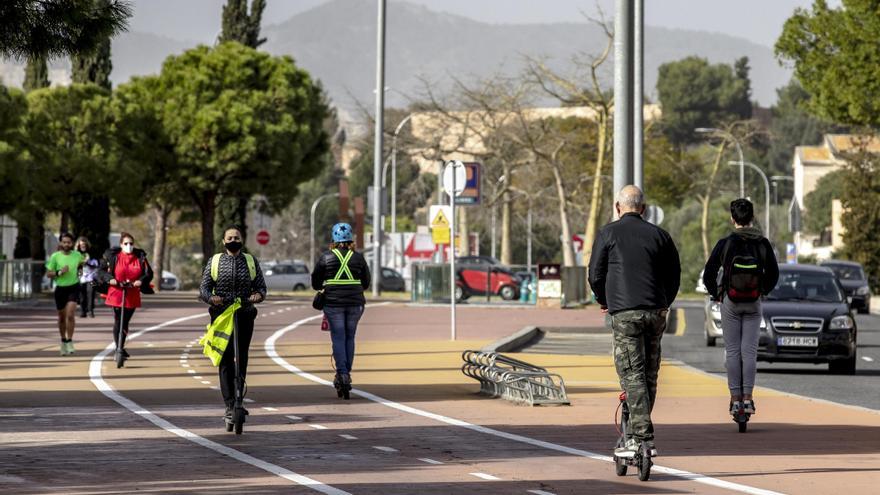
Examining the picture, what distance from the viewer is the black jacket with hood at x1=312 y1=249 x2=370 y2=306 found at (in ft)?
63.7

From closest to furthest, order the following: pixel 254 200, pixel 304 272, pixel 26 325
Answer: pixel 26 325, pixel 254 200, pixel 304 272

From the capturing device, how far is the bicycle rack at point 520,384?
18953mm

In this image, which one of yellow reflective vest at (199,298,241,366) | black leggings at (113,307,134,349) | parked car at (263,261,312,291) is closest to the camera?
yellow reflective vest at (199,298,241,366)

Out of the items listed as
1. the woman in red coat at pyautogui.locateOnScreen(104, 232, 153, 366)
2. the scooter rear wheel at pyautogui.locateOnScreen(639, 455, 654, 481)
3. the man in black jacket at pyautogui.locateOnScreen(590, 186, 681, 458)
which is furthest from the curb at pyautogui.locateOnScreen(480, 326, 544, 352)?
the scooter rear wheel at pyautogui.locateOnScreen(639, 455, 654, 481)

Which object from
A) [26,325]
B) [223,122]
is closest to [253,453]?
[26,325]

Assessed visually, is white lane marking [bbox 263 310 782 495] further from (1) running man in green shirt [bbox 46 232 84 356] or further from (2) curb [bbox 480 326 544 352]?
(2) curb [bbox 480 326 544 352]

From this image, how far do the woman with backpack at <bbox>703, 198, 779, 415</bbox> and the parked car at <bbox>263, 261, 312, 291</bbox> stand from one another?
72040 millimetres

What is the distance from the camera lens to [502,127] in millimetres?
63188

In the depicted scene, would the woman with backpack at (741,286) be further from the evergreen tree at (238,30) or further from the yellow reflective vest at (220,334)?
the evergreen tree at (238,30)

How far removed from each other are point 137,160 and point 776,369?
43.9 metres

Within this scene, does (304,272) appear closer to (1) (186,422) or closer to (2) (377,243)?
(2) (377,243)

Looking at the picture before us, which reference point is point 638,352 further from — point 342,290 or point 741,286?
point 342,290

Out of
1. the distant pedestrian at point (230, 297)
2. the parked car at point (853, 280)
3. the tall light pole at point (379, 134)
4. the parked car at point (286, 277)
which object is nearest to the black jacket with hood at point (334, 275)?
the distant pedestrian at point (230, 297)

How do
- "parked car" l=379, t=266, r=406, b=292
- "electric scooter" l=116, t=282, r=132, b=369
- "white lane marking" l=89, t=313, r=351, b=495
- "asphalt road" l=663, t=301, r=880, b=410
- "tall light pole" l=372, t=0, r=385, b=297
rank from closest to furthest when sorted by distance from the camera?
"white lane marking" l=89, t=313, r=351, b=495 → "asphalt road" l=663, t=301, r=880, b=410 → "electric scooter" l=116, t=282, r=132, b=369 → "tall light pole" l=372, t=0, r=385, b=297 → "parked car" l=379, t=266, r=406, b=292
